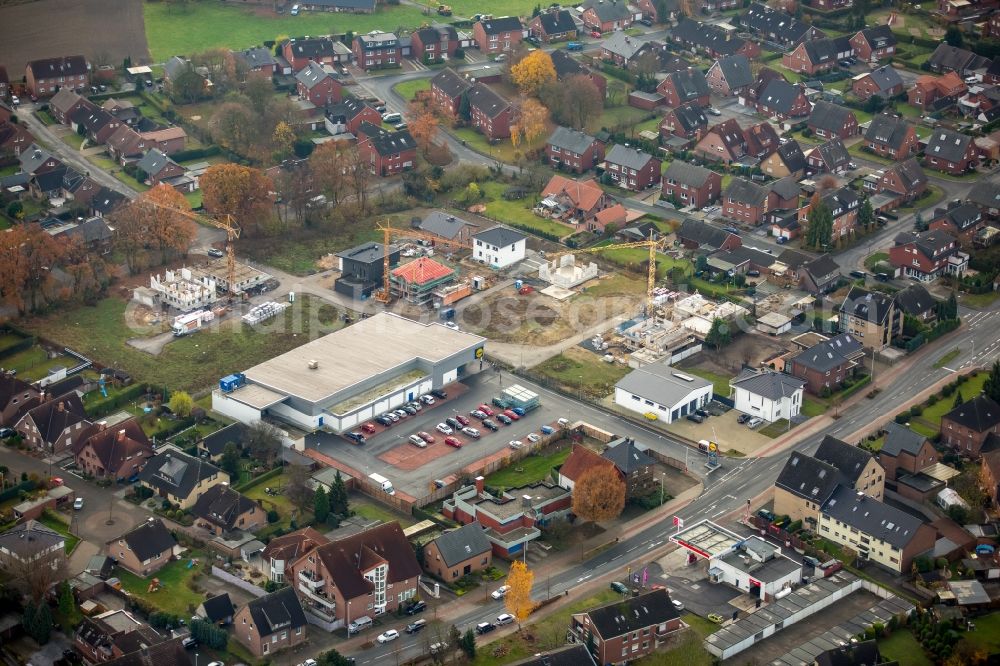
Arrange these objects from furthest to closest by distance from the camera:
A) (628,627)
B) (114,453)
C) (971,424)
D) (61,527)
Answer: (971,424)
(114,453)
(61,527)
(628,627)

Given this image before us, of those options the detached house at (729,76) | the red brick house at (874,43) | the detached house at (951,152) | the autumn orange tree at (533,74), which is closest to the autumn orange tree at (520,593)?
the detached house at (951,152)

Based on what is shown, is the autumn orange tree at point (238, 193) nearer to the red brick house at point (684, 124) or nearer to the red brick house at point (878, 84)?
the red brick house at point (684, 124)

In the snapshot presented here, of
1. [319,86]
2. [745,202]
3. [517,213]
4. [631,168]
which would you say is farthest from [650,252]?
[319,86]

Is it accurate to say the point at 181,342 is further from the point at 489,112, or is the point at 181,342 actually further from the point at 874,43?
the point at 874,43

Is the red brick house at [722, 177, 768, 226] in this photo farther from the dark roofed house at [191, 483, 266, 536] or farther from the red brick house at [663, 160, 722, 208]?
the dark roofed house at [191, 483, 266, 536]

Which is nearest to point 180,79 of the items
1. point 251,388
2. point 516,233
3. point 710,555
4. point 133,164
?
point 133,164

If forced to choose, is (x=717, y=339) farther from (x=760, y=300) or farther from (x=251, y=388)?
(x=251, y=388)
